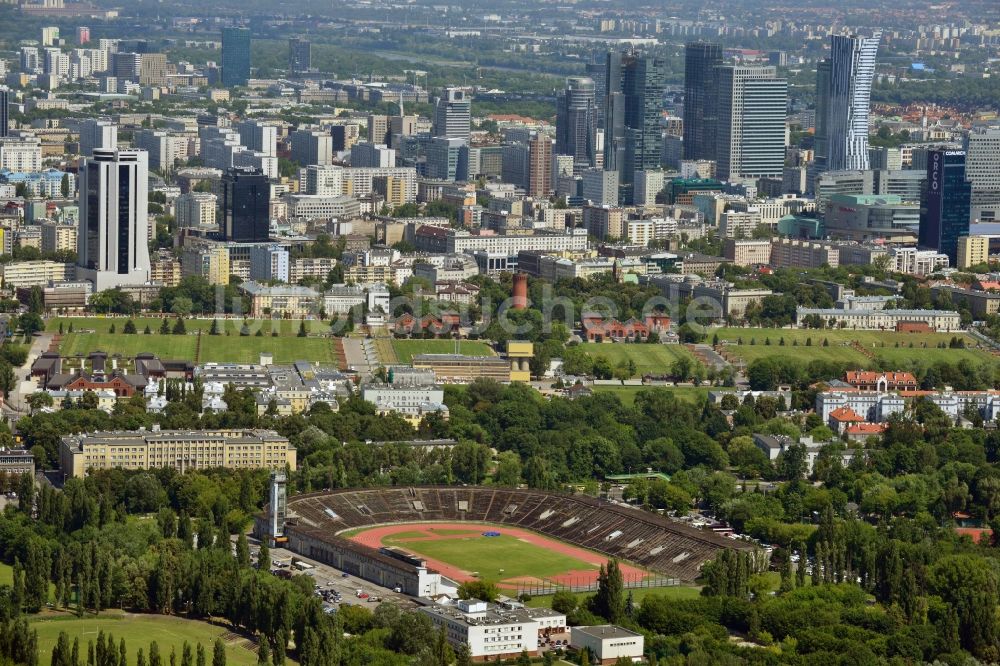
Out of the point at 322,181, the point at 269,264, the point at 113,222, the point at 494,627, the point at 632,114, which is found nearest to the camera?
the point at 494,627

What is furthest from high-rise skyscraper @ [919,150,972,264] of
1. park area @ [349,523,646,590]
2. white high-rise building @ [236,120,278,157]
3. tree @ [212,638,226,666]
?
tree @ [212,638,226,666]

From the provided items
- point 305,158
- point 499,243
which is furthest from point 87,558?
point 305,158

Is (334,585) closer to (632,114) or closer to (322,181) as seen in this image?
(322,181)

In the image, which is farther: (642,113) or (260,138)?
(642,113)

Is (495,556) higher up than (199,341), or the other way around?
(199,341)

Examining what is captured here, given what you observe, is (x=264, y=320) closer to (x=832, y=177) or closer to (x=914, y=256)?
(x=914, y=256)

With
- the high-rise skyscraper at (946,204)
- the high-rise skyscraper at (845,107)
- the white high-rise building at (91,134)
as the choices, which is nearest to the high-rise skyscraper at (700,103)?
the high-rise skyscraper at (845,107)

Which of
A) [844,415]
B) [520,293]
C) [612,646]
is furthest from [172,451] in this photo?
[520,293]

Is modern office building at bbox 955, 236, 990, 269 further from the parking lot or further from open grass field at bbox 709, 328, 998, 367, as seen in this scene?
the parking lot
